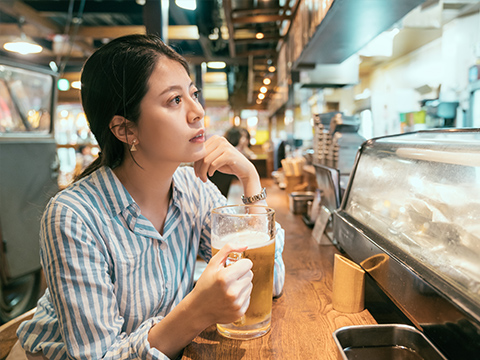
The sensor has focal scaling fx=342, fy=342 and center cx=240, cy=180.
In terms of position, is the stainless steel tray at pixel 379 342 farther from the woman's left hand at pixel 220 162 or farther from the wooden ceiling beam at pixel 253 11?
the wooden ceiling beam at pixel 253 11

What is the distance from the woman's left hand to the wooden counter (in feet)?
1.48

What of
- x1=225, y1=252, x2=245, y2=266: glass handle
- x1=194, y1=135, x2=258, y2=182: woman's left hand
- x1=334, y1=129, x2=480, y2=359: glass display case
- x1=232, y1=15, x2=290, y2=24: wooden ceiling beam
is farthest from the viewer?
x1=232, y1=15, x2=290, y2=24: wooden ceiling beam

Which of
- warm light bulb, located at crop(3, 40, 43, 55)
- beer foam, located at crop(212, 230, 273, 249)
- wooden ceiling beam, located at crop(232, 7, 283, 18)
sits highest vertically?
warm light bulb, located at crop(3, 40, 43, 55)

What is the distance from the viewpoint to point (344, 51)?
2.99m

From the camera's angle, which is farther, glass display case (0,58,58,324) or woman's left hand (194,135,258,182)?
glass display case (0,58,58,324)

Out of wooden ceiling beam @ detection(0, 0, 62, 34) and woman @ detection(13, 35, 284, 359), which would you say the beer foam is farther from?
wooden ceiling beam @ detection(0, 0, 62, 34)

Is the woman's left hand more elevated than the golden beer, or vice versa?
the woman's left hand

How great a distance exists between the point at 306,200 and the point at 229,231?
1.76m

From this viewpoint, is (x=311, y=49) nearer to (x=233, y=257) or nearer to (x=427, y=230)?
(x=427, y=230)

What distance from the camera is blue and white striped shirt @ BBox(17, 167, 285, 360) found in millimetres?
823

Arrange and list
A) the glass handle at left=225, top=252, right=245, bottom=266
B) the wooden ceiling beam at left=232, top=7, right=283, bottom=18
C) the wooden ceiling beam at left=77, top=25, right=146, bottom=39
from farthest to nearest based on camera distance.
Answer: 1. the wooden ceiling beam at left=77, top=25, right=146, bottom=39
2. the wooden ceiling beam at left=232, top=7, right=283, bottom=18
3. the glass handle at left=225, top=252, right=245, bottom=266

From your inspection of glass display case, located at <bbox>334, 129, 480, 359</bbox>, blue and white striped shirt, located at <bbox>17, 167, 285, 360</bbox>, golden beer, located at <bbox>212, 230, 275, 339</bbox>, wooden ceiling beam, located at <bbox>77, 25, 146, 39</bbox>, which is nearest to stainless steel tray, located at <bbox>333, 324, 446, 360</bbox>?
glass display case, located at <bbox>334, 129, 480, 359</bbox>

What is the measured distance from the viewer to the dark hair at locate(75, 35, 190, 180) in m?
1.04

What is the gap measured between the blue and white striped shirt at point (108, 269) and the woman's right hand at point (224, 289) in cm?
16
